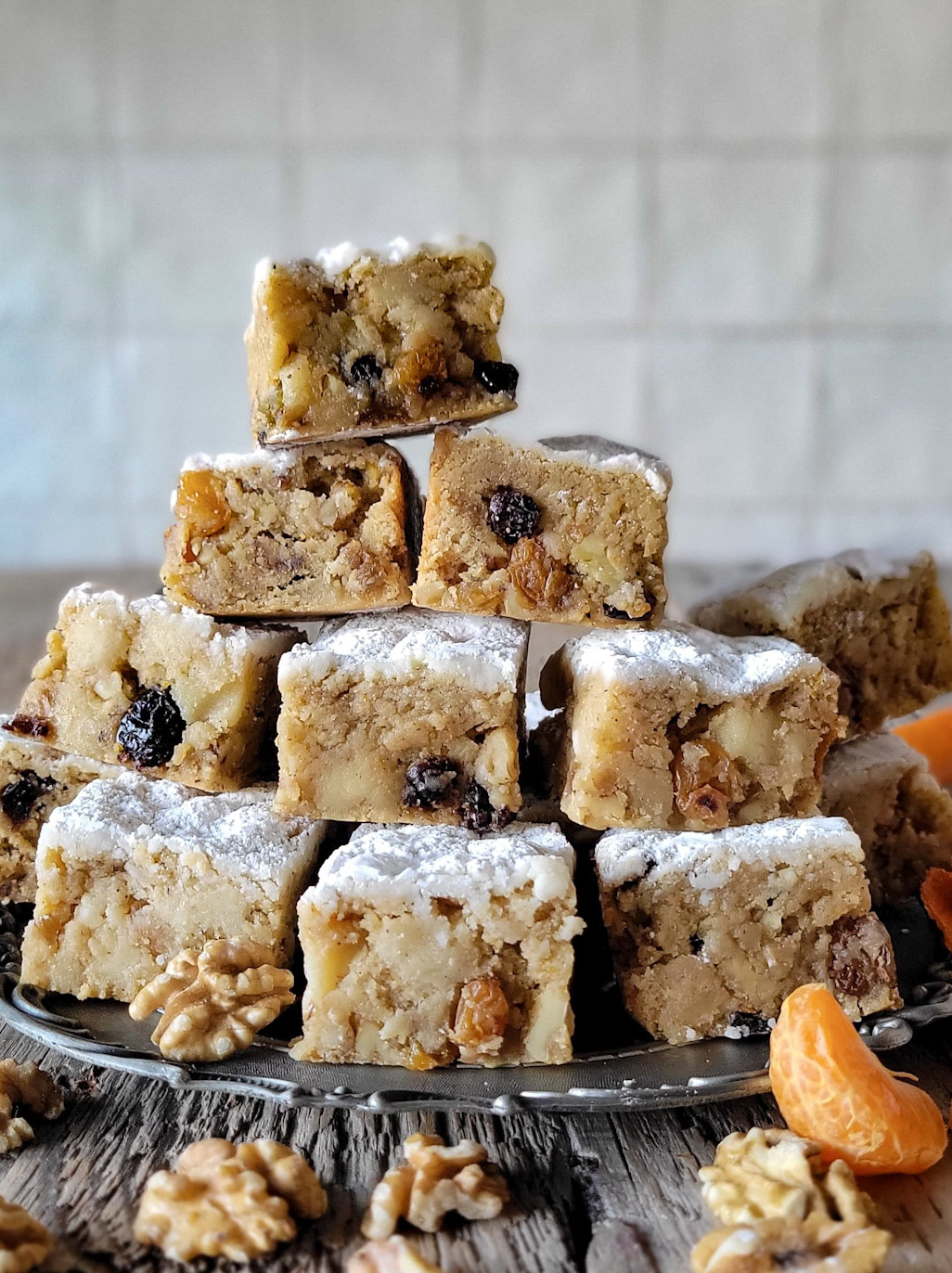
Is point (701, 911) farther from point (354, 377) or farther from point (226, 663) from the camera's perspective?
point (354, 377)

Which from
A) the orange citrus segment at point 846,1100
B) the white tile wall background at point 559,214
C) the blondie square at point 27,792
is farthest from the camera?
the white tile wall background at point 559,214

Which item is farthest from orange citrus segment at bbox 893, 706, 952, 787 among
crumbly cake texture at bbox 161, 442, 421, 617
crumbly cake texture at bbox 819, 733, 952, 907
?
crumbly cake texture at bbox 161, 442, 421, 617

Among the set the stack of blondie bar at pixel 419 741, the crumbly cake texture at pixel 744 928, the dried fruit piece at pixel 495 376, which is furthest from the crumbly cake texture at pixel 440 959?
the dried fruit piece at pixel 495 376

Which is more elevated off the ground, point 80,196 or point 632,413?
point 80,196

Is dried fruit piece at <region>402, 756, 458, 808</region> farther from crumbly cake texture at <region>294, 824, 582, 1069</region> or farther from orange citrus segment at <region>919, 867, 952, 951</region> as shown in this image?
orange citrus segment at <region>919, 867, 952, 951</region>

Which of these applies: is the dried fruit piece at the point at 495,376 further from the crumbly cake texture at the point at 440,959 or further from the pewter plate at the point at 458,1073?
the pewter plate at the point at 458,1073

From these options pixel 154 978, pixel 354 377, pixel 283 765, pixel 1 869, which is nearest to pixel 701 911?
pixel 283 765

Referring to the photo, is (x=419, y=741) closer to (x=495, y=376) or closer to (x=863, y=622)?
(x=495, y=376)
